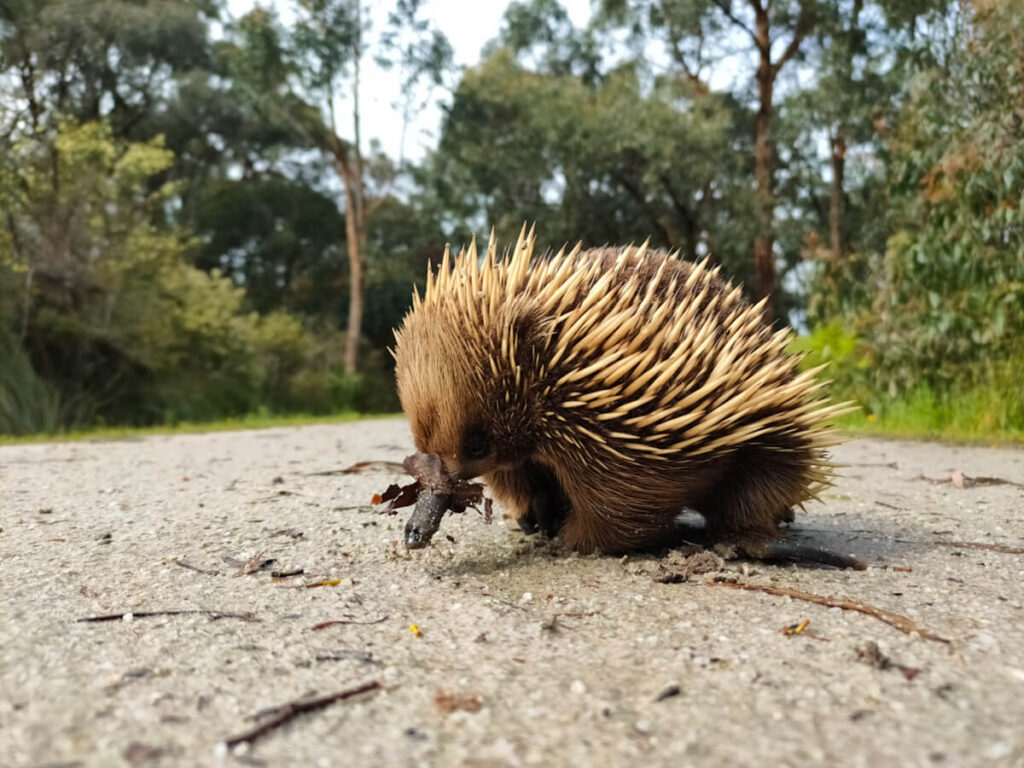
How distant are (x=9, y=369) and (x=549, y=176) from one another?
14.2 metres

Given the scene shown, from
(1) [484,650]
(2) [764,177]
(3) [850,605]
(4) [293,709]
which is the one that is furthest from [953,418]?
(2) [764,177]

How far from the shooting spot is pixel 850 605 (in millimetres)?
2348

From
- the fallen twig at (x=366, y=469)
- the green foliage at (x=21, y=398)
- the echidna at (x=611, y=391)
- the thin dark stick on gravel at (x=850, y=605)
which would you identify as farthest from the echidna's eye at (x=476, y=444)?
the green foliage at (x=21, y=398)

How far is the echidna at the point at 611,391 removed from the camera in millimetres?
2744

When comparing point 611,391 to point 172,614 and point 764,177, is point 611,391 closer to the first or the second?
point 172,614

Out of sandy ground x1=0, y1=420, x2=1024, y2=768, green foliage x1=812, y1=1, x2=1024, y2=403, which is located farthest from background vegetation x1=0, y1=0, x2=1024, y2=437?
sandy ground x1=0, y1=420, x2=1024, y2=768

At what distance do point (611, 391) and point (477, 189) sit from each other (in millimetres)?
21101

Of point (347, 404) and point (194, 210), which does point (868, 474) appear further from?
point (194, 210)

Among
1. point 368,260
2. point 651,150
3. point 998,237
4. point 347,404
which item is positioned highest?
point 651,150

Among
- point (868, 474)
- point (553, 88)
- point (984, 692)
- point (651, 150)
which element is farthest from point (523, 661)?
point (553, 88)

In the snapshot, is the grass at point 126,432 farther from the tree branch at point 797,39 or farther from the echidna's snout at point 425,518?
the tree branch at point 797,39

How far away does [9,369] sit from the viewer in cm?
1214

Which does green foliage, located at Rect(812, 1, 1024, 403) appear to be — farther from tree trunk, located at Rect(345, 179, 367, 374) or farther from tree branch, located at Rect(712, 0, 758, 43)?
tree trunk, located at Rect(345, 179, 367, 374)

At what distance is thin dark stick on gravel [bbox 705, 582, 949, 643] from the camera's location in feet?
6.98
